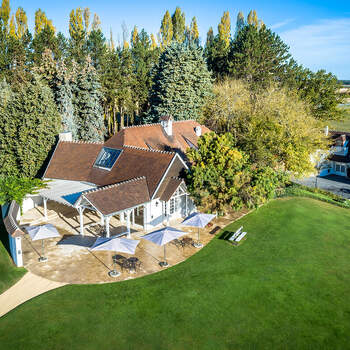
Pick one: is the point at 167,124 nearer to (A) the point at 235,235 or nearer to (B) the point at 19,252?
(A) the point at 235,235

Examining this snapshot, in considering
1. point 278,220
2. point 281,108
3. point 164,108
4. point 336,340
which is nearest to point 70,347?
point 336,340

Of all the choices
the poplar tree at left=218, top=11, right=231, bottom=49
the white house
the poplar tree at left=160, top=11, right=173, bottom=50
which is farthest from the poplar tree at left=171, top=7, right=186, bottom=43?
the white house

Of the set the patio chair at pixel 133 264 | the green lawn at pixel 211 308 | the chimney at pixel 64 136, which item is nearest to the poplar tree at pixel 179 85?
the chimney at pixel 64 136

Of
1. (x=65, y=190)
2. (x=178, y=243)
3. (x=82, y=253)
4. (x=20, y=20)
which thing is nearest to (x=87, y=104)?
(x=65, y=190)

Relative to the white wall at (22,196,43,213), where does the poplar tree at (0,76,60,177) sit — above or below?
above

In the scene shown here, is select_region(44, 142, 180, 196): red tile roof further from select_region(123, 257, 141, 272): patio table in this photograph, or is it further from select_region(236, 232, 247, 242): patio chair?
select_region(236, 232, 247, 242): patio chair

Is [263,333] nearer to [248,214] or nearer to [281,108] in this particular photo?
[248,214]
